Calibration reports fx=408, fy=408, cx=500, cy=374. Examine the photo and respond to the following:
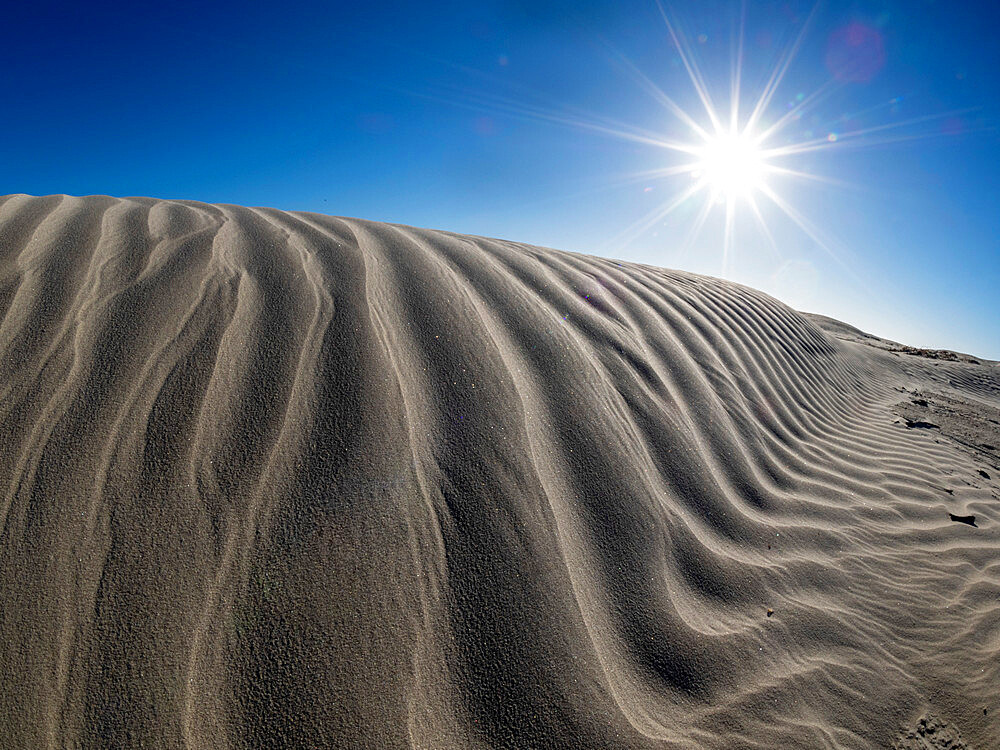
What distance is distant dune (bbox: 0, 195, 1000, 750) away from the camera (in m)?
0.85

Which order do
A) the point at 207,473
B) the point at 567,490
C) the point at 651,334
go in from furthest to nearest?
the point at 651,334
the point at 567,490
the point at 207,473

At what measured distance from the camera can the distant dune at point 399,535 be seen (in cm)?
85

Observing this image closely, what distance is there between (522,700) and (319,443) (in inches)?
33.2

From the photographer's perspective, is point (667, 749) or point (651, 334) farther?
point (651, 334)

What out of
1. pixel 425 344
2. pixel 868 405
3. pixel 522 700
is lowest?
pixel 522 700

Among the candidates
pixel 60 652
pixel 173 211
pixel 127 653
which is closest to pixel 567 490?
pixel 127 653

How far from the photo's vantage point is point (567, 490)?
54.7 inches

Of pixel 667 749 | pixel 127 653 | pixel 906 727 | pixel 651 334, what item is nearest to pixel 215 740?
pixel 127 653

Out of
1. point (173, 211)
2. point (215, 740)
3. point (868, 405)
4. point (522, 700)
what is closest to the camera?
point (215, 740)

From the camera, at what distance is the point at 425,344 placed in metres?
1.67

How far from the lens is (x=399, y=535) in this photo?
1090mm

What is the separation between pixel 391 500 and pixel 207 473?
0.48m

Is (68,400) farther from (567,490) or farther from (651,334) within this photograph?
(651,334)

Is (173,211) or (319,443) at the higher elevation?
(173,211)
